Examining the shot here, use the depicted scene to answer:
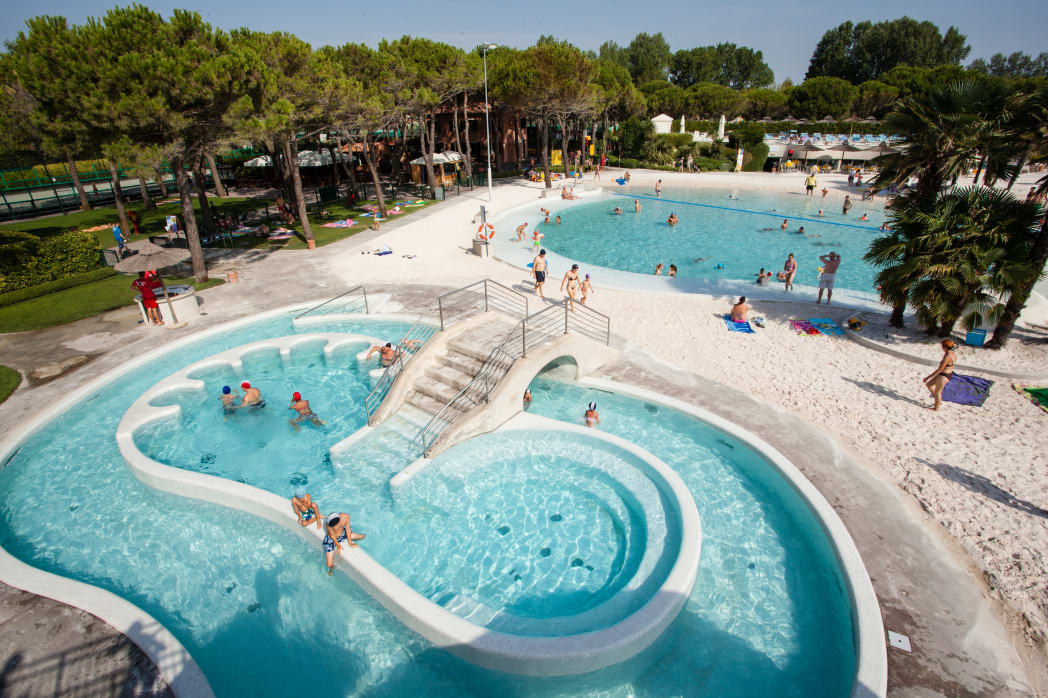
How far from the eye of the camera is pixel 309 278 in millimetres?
20938

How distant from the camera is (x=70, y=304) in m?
18.7

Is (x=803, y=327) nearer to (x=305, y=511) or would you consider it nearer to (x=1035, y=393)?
(x=1035, y=393)

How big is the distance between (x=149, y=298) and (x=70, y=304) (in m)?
5.01

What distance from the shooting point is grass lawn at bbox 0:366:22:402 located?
13.1 metres

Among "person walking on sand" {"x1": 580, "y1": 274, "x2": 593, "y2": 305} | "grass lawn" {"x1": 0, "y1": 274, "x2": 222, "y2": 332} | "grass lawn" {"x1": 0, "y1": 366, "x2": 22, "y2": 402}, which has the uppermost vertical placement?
"person walking on sand" {"x1": 580, "y1": 274, "x2": 593, "y2": 305}

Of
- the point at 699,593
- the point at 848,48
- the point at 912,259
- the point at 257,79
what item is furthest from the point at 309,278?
the point at 848,48

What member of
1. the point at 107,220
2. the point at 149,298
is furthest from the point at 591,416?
the point at 107,220

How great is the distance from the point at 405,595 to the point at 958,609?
751 cm

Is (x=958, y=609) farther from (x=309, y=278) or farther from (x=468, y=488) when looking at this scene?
(x=309, y=278)

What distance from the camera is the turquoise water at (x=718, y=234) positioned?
961 inches

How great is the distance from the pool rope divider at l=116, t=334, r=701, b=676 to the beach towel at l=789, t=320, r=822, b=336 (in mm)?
8241

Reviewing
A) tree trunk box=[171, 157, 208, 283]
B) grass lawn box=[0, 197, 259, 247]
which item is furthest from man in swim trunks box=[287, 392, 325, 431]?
grass lawn box=[0, 197, 259, 247]

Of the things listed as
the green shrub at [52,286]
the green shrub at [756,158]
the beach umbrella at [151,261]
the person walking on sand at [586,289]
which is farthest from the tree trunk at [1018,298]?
the green shrub at [756,158]

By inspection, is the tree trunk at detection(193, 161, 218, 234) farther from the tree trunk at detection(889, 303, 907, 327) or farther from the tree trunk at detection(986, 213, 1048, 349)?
the tree trunk at detection(986, 213, 1048, 349)
